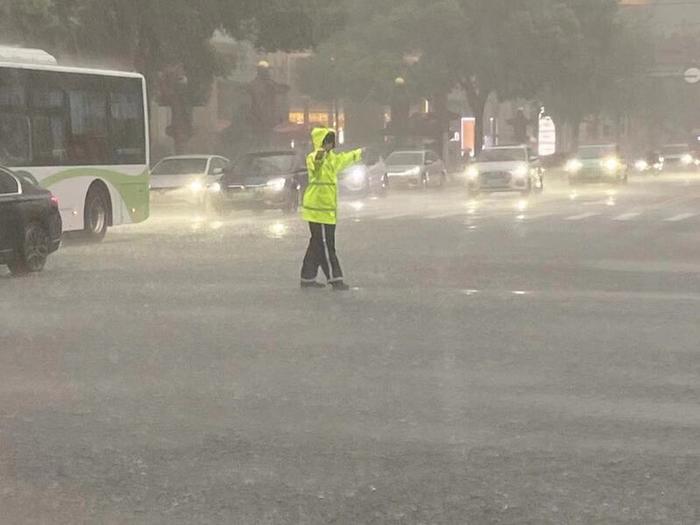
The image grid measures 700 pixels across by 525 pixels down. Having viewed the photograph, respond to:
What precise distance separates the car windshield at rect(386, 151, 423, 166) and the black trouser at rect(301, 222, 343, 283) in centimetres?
3953

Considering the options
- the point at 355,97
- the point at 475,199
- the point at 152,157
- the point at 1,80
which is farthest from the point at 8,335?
the point at 355,97

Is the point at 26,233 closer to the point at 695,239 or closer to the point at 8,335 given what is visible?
the point at 8,335

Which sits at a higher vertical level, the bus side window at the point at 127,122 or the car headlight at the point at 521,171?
the bus side window at the point at 127,122

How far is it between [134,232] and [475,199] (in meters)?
17.6

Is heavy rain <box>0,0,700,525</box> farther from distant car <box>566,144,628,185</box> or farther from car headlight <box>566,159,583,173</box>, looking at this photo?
car headlight <box>566,159,583,173</box>

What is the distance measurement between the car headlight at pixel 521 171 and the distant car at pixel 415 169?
9.30 m

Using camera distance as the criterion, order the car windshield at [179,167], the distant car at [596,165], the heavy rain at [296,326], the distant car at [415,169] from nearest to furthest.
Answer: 1. the heavy rain at [296,326]
2. the car windshield at [179,167]
3. the distant car at [415,169]
4. the distant car at [596,165]

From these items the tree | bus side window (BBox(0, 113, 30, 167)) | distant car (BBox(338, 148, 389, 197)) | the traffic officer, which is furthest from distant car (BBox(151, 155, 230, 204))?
the tree

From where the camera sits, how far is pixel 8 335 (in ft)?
41.5

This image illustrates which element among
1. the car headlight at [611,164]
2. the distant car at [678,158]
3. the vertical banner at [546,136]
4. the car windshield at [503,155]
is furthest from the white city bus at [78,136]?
the vertical banner at [546,136]

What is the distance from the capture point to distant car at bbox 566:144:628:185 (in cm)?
5694

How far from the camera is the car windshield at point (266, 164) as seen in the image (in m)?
36.6

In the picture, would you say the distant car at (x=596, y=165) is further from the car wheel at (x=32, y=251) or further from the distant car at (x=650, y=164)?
the car wheel at (x=32, y=251)

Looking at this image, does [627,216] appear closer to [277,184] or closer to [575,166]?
[277,184]
